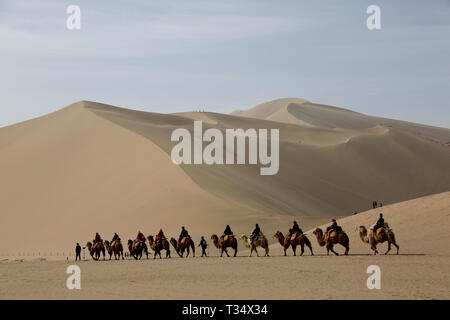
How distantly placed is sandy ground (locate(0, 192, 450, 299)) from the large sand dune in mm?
22243

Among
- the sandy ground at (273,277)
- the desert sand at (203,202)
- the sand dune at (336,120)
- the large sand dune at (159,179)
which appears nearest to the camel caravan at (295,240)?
the sandy ground at (273,277)

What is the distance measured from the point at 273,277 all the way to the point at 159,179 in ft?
143

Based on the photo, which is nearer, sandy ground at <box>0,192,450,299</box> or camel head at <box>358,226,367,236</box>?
sandy ground at <box>0,192,450,299</box>

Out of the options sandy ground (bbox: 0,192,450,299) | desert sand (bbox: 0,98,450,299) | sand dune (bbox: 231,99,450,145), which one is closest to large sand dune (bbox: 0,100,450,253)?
desert sand (bbox: 0,98,450,299)

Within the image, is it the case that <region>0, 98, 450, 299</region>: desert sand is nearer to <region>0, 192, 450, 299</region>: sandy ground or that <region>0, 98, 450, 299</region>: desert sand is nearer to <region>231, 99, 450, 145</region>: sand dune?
<region>0, 192, 450, 299</region>: sandy ground

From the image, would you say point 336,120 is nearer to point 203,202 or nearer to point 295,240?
point 203,202

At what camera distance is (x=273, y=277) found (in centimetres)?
2347

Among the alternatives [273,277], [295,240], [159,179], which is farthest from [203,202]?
[273,277]

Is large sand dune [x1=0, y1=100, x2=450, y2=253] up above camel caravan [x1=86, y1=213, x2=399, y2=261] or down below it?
above

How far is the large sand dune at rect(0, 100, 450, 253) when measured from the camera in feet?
193

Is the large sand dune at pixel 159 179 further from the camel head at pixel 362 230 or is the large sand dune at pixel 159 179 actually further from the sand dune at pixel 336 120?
the sand dune at pixel 336 120
